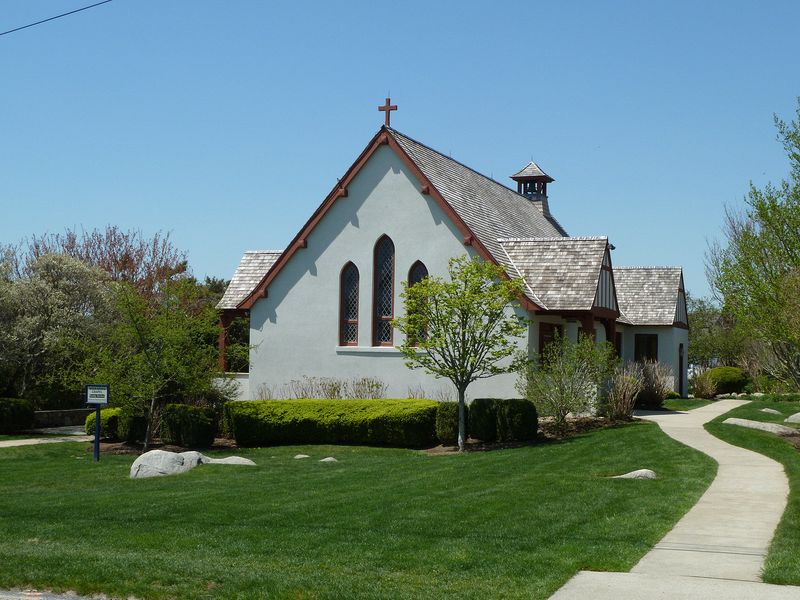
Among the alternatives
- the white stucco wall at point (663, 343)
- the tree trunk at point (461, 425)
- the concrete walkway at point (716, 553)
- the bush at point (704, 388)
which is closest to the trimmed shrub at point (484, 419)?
the tree trunk at point (461, 425)

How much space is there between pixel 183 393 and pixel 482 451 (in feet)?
31.4

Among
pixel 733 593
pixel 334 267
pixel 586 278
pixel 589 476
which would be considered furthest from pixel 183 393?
pixel 733 593

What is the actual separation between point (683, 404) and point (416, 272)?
15.0 m

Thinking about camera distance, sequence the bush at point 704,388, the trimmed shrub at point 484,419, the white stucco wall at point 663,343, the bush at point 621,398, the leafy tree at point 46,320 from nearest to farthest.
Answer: the trimmed shrub at point 484,419 → the bush at point 621,398 → the leafy tree at point 46,320 → the white stucco wall at point 663,343 → the bush at point 704,388

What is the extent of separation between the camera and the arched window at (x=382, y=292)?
104 ft

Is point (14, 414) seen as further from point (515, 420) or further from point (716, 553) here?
point (716, 553)

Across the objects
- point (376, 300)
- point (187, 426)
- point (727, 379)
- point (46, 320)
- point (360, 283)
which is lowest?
point (187, 426)

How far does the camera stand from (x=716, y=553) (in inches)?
396

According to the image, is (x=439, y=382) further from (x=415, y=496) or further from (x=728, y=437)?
(x=415, y=496)

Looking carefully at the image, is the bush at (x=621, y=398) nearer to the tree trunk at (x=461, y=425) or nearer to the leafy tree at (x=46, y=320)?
the tree trunk at (x=461, y=425)

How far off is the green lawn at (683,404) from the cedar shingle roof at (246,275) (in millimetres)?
16581

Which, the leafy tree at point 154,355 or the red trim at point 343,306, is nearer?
the leafy tree at point 154,355

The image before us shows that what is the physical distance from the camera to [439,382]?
1203 inches

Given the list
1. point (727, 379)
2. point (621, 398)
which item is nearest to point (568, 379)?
point (621, 398)
